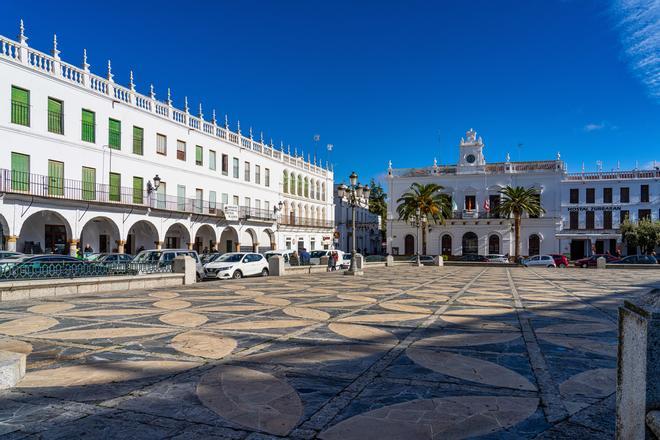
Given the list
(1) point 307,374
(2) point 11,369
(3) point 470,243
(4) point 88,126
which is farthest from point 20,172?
(3) point 470,243

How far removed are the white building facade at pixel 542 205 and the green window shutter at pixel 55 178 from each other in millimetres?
36803

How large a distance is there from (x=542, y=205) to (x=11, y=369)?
187 ft

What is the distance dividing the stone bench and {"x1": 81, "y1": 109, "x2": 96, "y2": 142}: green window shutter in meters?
27.3

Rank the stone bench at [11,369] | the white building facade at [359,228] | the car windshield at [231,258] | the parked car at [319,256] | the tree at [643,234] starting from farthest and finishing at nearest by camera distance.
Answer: the white building facade at [359,228] → the tree at [643,234] → the parked car at [319,256] → the car windshield at [231,258] → the stone bench at [11,369]

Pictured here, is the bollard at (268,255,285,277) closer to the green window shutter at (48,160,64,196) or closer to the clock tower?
the green window shutter at (48,160,64,196)

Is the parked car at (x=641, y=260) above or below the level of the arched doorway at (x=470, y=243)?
below

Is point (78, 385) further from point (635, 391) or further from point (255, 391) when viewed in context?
point (635, 391)

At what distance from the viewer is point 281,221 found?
51125 mm

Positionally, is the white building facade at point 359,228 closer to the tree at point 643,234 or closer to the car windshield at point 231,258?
the tree at point 643,234

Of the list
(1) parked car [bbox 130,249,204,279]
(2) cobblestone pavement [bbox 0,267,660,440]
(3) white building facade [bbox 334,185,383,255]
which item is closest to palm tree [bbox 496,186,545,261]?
(3) white building facade [bbox 334,185,383,255]

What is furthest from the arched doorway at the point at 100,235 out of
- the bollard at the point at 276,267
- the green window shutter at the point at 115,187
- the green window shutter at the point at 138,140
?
the bollard at the point at 276,267

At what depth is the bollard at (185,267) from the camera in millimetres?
17822

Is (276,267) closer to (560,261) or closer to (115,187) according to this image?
(115,187)

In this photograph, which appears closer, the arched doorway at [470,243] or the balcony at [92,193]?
the balcony at [92,193]
